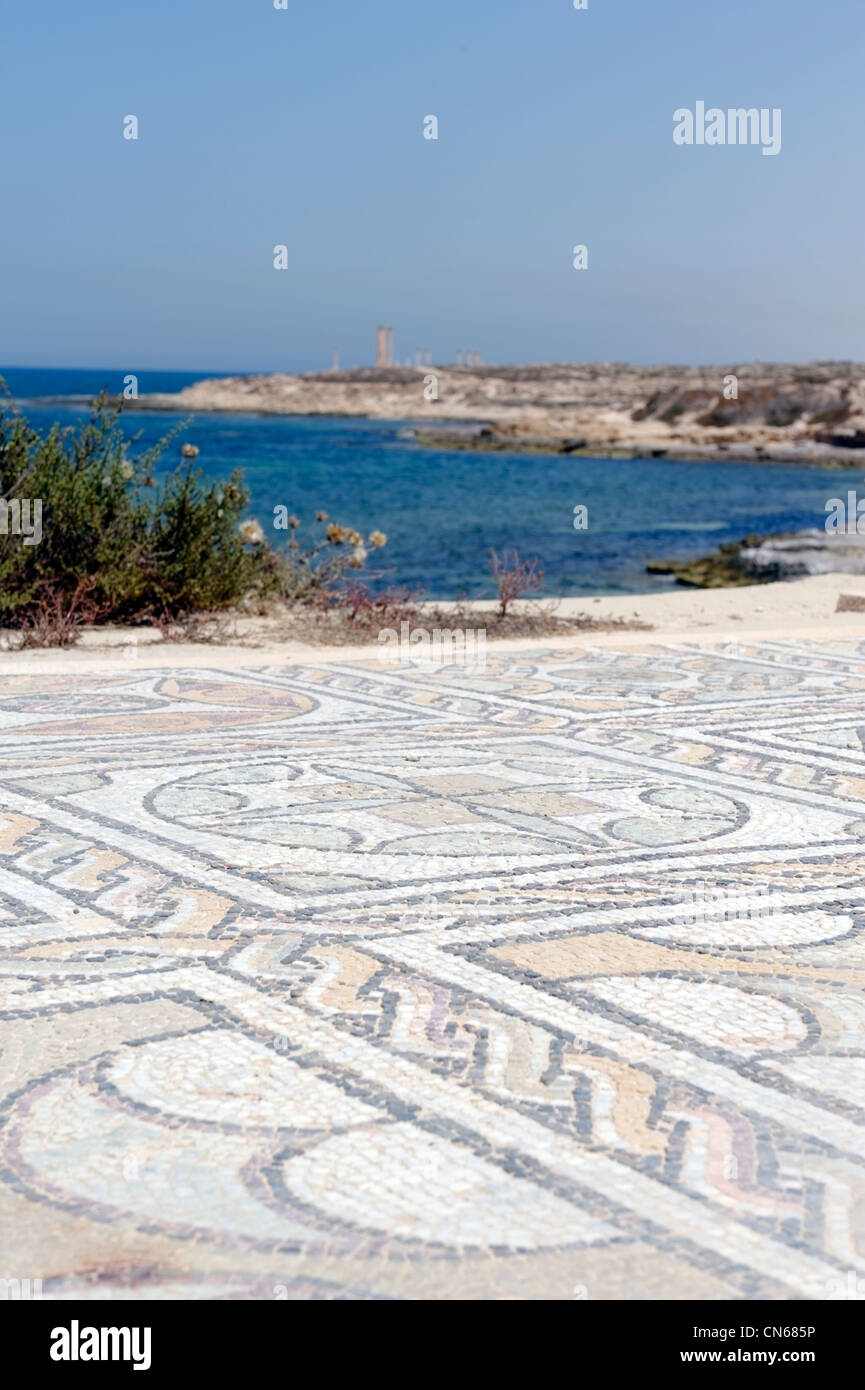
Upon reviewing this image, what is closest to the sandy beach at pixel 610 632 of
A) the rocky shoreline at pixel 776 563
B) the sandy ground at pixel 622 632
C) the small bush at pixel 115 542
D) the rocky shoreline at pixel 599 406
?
the sandy ground at pixel 622 632

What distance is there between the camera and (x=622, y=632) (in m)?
10.0

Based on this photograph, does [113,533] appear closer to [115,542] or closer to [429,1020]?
[115,542]

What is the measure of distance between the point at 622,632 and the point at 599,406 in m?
72.6

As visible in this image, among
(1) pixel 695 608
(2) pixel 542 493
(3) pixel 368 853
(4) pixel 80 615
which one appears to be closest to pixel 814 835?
(3) pixel 368 853

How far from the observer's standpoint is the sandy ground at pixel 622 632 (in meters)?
8.31

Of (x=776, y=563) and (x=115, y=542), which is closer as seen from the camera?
(x=115, y=542)

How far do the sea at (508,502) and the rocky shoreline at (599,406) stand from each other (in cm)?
288

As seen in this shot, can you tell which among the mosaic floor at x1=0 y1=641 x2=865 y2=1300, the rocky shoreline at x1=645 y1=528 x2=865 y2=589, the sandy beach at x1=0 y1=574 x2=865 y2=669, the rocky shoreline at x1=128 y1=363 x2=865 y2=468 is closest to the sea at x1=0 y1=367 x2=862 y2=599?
the rocky shoreline at x1=645 y1=528 x2=865 y2=589

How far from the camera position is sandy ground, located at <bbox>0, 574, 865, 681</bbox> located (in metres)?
8.31

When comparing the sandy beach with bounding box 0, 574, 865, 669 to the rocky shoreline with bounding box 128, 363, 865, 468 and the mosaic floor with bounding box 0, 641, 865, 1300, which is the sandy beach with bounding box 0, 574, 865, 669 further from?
the rocky shoreline with bounding box 128, 363, 865, 468

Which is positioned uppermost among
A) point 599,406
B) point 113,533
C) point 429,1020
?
point 599,406

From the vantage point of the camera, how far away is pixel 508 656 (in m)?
8.73

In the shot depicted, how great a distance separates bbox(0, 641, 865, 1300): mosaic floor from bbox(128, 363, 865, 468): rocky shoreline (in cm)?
2526

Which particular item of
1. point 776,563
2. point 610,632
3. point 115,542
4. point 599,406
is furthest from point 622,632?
point 599,406
